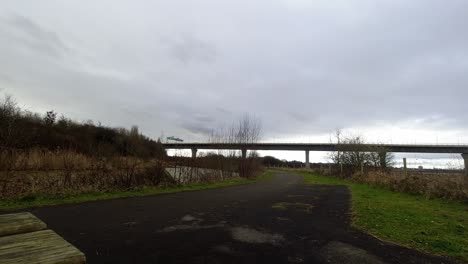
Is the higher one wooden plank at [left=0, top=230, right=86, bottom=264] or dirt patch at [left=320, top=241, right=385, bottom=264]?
wooden plank at [left=0, top=230, right=86, bottom=264]

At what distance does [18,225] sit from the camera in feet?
8.98

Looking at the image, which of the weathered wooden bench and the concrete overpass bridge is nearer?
the weathered wooden bench

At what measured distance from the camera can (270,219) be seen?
8055 mm

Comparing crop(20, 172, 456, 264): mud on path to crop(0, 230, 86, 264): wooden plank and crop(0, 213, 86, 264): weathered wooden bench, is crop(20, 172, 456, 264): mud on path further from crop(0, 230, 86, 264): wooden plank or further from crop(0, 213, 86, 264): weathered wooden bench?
crop(0, 230, 86, 264): wooden plank

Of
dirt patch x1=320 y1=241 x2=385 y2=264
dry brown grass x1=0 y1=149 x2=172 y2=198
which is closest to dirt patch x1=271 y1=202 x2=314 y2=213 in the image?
dirt patch x1=320 y1=241 x2=385 y2=264

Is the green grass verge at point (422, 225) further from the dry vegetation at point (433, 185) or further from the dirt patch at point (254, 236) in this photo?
the dirt patch at point (254, 236)

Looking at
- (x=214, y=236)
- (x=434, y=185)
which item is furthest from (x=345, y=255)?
(x=434, y=185)

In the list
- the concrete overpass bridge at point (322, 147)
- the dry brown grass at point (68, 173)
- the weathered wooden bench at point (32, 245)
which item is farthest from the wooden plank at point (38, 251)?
the concrete overpass bridge at point (322, 147)

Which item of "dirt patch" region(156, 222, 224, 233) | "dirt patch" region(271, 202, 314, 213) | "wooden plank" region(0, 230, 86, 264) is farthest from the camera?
"dirt patch" region(271, 202, 314, 213)

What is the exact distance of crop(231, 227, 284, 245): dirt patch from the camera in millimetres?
5789

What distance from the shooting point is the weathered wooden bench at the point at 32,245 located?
2004mm

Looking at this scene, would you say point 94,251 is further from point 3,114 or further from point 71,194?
point 3,114

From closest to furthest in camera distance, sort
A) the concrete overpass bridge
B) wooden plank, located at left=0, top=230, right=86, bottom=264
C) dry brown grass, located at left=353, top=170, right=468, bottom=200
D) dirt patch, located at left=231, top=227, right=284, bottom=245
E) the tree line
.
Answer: wooden plank, located at left=0, top=230, right=86, bottom=264 < dirt patch, located at left=231, top=227, right=284, bottom=245 < dry brown grass, located at left=353, top=170, right=468, bottom=200 < the tree line < the concrete overpass bridge

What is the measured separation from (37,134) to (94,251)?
2556 cm
